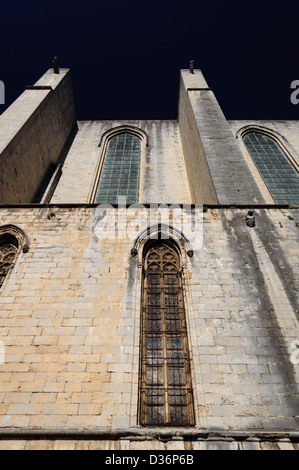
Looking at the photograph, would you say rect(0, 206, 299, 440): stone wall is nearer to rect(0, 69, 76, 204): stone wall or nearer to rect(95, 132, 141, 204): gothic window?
rect(0, 69, 76, 204): stone wall

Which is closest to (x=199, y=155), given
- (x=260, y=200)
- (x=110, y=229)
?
(x=260, y=200)

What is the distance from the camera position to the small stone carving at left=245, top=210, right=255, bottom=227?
623cm

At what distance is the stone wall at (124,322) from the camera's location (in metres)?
3.98

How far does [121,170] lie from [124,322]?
8.28m

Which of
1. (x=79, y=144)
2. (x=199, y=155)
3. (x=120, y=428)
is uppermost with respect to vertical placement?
(x=79, y=144)

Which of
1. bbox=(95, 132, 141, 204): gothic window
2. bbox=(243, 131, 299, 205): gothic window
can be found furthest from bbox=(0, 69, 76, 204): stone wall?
bbox=(243, 131, 299, 205): gothic window

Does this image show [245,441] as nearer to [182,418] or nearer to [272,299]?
[182,418]

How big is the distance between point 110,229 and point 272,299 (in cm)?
325

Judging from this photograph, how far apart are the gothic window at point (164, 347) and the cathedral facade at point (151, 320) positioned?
0.02 meters

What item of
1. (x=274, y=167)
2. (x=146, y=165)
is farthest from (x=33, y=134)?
(x=274, y=167)

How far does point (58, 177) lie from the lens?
11.5 metres

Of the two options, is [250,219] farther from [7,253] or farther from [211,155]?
[7,253]

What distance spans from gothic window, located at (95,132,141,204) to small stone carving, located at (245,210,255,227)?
198 inches
